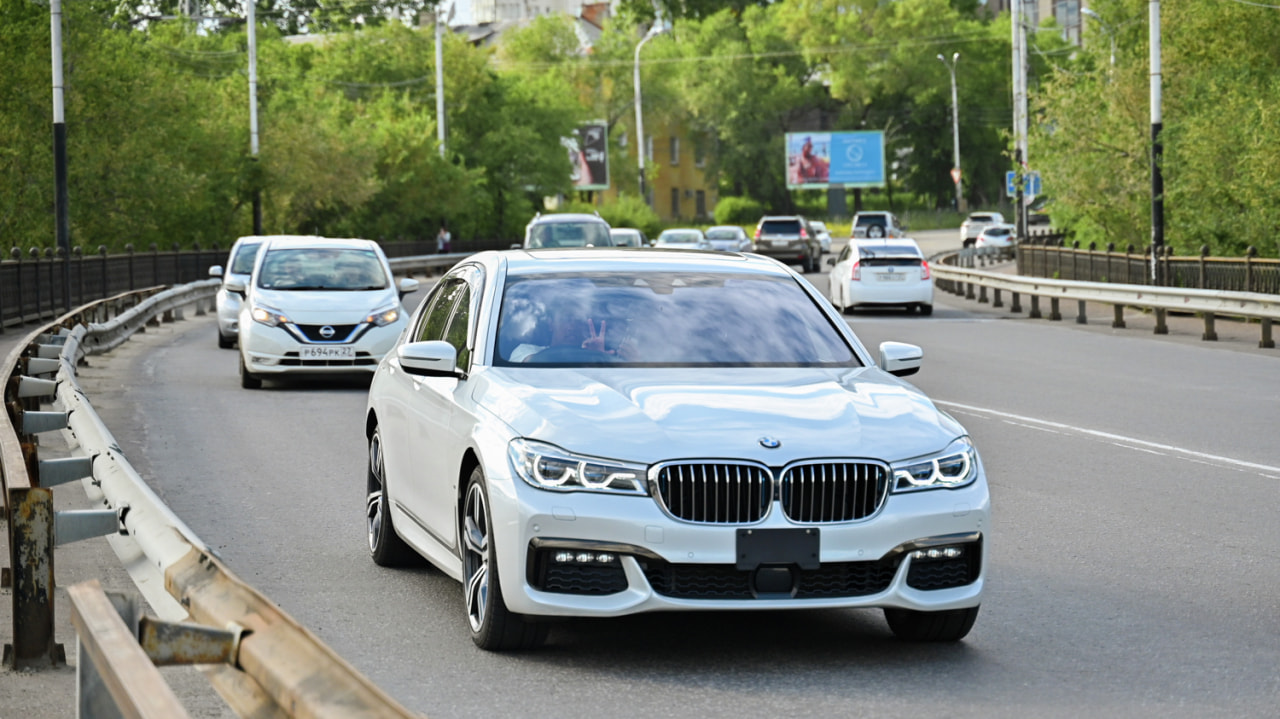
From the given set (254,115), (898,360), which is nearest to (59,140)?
(254,115)

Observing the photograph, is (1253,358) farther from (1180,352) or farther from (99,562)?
(99,562)

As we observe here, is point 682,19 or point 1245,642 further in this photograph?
point 682,19

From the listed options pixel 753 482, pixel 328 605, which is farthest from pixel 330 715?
pixel 328 605

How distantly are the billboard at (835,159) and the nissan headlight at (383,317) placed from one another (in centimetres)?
8934

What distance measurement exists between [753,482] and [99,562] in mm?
4098

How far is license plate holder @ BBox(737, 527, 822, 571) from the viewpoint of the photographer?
650cm

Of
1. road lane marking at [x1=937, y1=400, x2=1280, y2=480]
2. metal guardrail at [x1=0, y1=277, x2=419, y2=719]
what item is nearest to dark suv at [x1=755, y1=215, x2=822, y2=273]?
road lane marking at [x1=937, y1=400, x2=1280, y2=480]

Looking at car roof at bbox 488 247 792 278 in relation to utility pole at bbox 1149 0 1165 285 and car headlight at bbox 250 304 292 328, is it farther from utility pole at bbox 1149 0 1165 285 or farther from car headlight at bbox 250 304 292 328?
utility pole at bbox 1149 0 1165 285

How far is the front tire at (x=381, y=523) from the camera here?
884cm

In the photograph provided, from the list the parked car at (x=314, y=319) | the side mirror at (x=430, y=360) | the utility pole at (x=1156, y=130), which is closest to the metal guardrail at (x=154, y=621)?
the side mirror at (x=430, y=360)

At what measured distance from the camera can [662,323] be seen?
26.1 ft

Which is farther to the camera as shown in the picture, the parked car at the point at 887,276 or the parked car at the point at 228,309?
the parked car at the point at 887,276

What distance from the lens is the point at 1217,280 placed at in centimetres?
2959

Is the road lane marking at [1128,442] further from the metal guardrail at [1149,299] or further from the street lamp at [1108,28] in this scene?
the street lamp at [1108,28]
